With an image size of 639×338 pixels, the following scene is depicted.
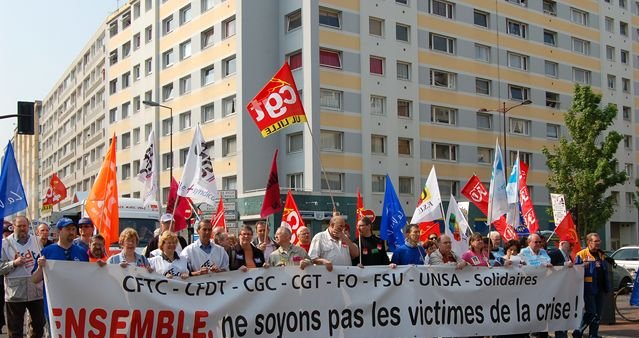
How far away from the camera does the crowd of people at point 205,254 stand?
28.7 ft

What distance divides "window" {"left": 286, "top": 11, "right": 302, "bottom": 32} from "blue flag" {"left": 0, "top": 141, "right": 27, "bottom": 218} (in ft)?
111

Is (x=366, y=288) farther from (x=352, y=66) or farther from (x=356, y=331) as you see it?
(x=352, y=66)

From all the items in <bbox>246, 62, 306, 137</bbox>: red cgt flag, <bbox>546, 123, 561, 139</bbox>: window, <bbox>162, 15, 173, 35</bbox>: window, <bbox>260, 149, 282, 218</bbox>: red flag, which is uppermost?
<bbox>162, 15, 173, 35</bbox>: window

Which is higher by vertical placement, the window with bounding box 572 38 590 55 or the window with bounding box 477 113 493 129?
the window with bounding box 572 38 590 55

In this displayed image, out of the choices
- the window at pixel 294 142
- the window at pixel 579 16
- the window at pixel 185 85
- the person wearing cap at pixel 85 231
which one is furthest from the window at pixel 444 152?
the person wearing cap at pixel 85 231

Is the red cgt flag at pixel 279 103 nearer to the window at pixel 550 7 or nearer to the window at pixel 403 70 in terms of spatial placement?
the window at pixel 403 70

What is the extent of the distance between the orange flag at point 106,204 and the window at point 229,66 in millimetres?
30569

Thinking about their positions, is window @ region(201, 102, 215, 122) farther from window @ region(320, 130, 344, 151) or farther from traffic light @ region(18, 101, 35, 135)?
traffic light @ region(18, 101, 35, 135)

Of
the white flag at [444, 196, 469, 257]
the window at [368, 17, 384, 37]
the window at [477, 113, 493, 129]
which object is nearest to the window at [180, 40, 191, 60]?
the window at [368, 17, 384, 37]

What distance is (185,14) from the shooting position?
163ft

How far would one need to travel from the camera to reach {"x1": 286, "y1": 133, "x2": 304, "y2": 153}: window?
4138 centimetres

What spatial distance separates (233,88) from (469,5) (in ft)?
49.7

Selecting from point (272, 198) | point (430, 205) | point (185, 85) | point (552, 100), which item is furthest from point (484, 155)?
point (272, 198)

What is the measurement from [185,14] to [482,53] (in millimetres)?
18492
